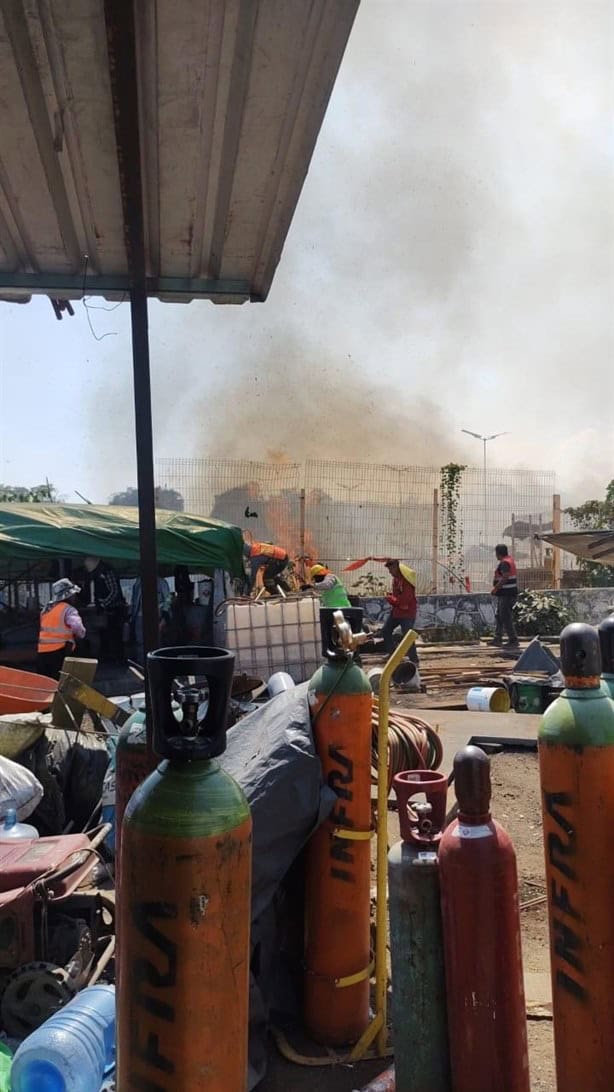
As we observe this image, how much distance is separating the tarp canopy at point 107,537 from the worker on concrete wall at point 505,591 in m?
4.82

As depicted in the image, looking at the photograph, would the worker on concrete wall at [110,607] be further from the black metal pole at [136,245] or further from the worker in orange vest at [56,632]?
the black metal pole at [136,245]

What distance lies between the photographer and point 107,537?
9.75 meters

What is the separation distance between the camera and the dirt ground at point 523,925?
2471 millimetres

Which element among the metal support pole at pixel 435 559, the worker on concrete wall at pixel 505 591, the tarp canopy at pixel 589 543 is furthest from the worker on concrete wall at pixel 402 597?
the metal support pole at pixel 435 559

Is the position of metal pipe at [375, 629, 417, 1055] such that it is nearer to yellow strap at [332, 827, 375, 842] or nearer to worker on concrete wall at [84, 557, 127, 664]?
yellow strap at [332, 827, 375, 842]

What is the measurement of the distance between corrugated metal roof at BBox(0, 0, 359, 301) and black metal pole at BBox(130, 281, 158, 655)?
41 cm

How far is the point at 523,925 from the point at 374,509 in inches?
514

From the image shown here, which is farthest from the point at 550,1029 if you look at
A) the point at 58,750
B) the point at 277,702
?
the point at 58,750

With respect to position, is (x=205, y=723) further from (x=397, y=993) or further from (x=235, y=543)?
(x=235, y=543)

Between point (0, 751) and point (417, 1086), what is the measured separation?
8.73 ft

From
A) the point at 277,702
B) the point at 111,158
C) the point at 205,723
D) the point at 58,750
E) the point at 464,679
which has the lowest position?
the point at 464,679

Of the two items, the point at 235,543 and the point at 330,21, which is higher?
the point at 330,21

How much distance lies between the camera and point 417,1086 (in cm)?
207

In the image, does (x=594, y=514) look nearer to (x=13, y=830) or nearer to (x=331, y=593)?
(x=331, y=593)
